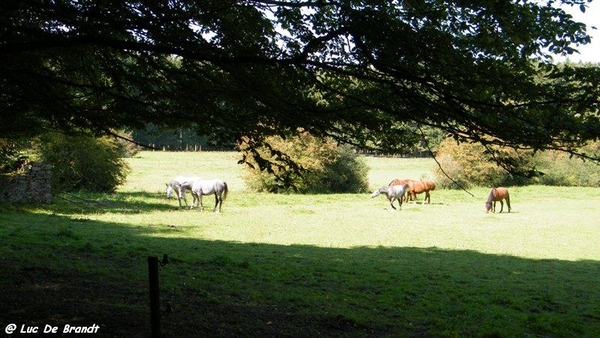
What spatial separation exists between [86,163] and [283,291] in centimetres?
2292

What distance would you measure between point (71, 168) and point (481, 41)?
2615cm

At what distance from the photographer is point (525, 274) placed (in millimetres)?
11359

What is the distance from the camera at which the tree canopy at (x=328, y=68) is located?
4.78m

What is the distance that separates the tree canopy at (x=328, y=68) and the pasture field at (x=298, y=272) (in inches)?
81.0

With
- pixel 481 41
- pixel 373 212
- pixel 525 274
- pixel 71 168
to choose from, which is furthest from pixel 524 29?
pixel 71 168

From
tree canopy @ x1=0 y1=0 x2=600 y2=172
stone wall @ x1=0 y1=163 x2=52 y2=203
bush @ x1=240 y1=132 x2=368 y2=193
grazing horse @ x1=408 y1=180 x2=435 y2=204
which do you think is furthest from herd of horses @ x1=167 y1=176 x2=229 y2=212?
tree canopy @ x1=0 y1=0 x2=600 y2=172

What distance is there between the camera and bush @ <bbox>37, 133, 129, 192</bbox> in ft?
87.7

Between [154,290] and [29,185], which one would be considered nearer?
[154,290]

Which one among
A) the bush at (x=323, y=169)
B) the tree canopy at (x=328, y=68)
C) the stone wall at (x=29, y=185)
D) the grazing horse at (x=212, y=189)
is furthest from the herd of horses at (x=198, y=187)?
the tree canopy at (x=328, y=68)

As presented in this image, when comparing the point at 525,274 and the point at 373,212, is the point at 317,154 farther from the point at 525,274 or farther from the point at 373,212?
the point at 525,274

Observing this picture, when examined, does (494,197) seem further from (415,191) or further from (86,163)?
(86,163)

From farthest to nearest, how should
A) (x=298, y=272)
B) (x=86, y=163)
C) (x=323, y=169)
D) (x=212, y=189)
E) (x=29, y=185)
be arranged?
(x=323, y=169) < (x=86, y=163) < (x=212, y=189) < (x=29, y=185) < (x=298, y=272)

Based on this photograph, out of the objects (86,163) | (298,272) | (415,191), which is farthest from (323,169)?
(298,272)

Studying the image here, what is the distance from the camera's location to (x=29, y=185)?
20.7 meters
